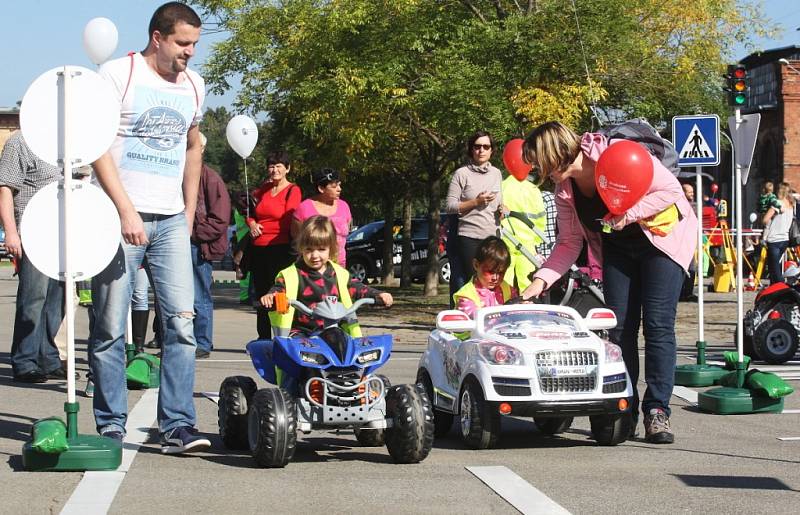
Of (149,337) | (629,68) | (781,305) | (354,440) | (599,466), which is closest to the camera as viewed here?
(599,466)

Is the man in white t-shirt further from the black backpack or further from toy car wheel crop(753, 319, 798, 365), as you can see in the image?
toy car wheel crop(753, 319, 798, 365)

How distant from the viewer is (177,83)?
24.1ft

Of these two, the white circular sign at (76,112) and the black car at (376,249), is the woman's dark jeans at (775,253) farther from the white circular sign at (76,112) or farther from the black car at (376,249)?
the white circular sign at (76,112)

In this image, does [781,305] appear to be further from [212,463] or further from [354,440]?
[212,463]

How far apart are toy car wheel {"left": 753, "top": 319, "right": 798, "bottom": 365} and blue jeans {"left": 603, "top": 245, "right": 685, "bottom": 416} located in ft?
18.0

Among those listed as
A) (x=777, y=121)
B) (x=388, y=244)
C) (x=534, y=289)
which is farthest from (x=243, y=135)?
(x=777, y=121)

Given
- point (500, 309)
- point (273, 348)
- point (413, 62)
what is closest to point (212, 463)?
point (273, 348)

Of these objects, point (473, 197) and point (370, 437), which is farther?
point (473, 197)

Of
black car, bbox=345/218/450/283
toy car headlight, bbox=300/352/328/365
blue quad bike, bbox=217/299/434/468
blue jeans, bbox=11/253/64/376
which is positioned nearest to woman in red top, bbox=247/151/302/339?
blue jeans, bbox=11/253/64/376

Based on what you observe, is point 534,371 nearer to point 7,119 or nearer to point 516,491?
point 516,491

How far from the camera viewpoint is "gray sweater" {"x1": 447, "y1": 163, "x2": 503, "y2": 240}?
39.4ft

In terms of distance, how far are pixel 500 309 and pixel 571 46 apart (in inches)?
526

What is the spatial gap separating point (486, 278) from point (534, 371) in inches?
56.1

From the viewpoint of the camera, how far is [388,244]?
37312 mm
